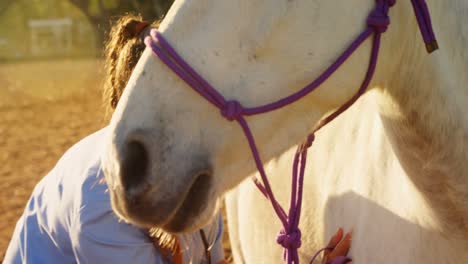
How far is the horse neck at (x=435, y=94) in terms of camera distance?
1.64 m

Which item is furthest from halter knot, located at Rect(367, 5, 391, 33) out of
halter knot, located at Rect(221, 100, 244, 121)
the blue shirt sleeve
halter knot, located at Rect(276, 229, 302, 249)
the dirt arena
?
the dirt arena

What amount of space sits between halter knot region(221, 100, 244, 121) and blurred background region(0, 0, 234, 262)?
1.76m

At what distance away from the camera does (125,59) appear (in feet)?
6.78

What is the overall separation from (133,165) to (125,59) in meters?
0.71

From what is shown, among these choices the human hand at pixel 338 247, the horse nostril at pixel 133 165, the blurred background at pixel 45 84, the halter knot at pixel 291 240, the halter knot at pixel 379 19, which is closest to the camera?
the horse nostril at pixel 133 165

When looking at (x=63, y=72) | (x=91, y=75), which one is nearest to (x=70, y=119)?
(x=91, y=75)

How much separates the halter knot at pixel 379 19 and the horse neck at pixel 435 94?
0.07 metres

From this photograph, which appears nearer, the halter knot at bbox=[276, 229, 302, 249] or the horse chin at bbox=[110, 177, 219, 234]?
the horse chin at bbox=[110, 177, 219, 234]

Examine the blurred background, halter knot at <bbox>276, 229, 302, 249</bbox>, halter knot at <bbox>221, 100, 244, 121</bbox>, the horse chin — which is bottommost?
the blurred background

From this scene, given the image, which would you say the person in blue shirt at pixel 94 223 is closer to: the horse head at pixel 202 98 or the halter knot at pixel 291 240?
the halter knot at pixel 291 240

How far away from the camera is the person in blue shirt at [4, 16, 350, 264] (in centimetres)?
197

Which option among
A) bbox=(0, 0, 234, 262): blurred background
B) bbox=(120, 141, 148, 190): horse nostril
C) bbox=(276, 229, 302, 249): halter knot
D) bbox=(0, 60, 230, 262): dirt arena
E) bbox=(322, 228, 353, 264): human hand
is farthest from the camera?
bbox=(0, 0, 234, 262): blurred background

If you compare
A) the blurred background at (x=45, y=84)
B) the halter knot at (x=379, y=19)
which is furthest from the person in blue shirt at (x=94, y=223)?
the blurred background at (x=45, y=84)

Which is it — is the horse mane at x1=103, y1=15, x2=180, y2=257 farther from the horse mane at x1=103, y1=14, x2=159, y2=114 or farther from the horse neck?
the horse neck
